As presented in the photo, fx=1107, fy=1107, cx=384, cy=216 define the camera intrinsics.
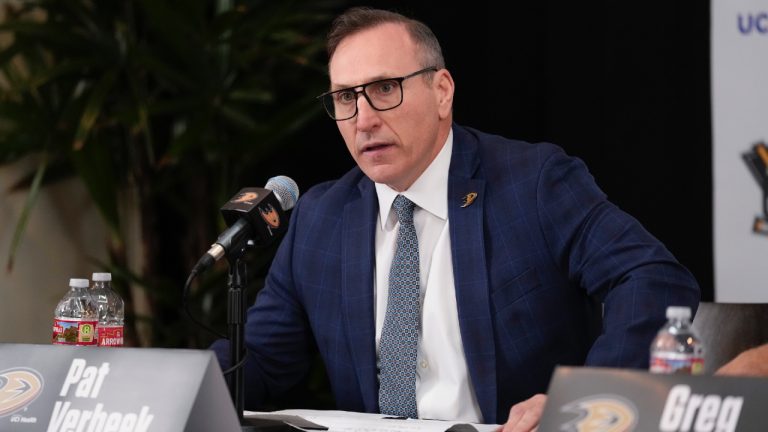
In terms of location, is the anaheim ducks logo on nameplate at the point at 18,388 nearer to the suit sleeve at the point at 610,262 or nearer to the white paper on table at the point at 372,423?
the white paper on table at the point at 372,423

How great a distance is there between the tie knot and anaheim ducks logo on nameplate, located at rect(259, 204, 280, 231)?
1.92 feet

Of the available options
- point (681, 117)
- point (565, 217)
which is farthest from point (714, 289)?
point (565, 217)

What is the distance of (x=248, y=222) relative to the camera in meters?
1.70

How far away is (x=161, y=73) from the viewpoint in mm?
Answer: 3848

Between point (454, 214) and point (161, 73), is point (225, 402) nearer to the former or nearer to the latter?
point (454, 214)

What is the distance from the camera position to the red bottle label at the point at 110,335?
6.54 feet

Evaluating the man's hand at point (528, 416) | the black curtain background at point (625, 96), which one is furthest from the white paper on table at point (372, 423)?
the black curtain background at point (625, 96)

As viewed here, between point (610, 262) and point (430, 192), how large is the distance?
43 centimetres

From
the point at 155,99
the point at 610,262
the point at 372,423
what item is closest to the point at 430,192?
the point at 610,262

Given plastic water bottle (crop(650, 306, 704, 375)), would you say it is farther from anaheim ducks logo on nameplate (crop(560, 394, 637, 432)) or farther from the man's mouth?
the man's mouth

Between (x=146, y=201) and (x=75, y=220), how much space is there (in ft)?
1.30

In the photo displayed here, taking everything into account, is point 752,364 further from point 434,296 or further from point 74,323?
point 74,323

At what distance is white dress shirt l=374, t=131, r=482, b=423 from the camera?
86.0 inches

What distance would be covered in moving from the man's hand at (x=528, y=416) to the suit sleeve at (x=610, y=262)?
27 centimetres
